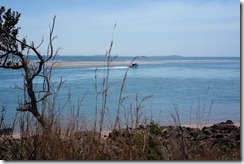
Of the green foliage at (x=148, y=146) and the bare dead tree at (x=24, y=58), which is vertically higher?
the bare dead tree at (x=24, y=58)

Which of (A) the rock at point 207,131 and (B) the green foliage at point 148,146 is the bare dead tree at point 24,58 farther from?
(A) the rock at point 207,131

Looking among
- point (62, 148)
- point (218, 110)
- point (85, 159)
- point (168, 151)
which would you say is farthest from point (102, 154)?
point (218, 110)

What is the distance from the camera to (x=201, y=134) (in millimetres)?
5312

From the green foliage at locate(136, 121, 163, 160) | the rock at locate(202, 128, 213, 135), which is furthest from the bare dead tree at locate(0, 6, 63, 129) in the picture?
the rock at locate(202, 128, 213, 135)

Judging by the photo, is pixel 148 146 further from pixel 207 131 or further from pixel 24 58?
pixel 207 131

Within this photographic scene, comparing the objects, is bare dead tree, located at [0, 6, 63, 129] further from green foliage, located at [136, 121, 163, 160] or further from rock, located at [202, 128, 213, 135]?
rock, located at [202, 128, 213, 135]

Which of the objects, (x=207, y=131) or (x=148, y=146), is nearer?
(x=148, y=146)

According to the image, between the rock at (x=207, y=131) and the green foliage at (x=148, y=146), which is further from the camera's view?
the rock at (x=207, y=131)

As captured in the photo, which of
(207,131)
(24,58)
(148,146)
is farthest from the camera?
(207,131)

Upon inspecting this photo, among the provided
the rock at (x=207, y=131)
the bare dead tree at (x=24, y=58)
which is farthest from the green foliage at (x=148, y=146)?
the rock at (x=207, y=131)

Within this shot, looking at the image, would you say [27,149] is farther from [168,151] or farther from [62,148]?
[168,151]

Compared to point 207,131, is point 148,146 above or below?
above

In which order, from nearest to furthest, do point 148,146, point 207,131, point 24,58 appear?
point 148,146 → point 24,58 → point 207,131

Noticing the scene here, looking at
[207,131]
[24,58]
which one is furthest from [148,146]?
[207,131]
